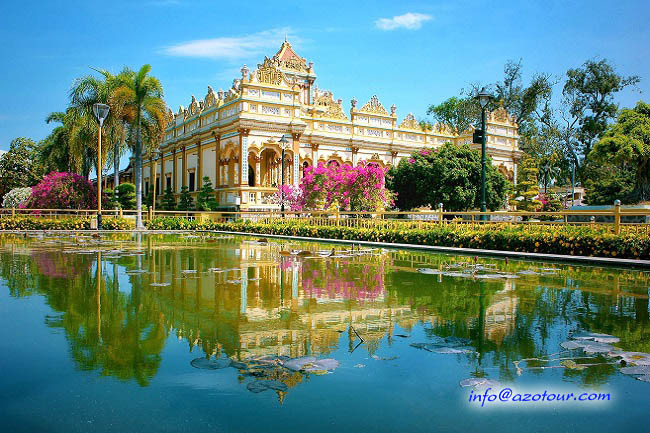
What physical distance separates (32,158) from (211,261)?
61479mm

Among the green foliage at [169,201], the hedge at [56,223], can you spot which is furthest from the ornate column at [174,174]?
the hedge at [56,223]

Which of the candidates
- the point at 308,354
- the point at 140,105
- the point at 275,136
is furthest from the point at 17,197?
the point at 308,354

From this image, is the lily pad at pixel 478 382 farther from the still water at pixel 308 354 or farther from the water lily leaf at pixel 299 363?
the water lily leaf at pixel 299 363

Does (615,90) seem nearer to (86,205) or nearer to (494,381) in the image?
(86,205)

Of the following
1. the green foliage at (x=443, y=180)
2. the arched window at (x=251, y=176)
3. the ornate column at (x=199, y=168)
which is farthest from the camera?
the arched window at (x=251, y=176)

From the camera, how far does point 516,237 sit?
17.4 meters

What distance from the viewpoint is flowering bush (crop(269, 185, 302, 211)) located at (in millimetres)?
33938

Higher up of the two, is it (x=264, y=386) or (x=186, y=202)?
(x=186, y=202)

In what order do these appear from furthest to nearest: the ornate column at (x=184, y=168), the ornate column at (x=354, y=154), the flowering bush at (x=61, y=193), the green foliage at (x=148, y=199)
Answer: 1. the green foliage at (x=148, y=199)
2. the ornate column at (x=184, y=168)
3. the ornate column at (x=354, y=154)
4. the flowering bush at (x=61, y=193)

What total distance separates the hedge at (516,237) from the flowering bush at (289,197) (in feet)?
21.3

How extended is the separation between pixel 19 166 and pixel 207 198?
3706 cm

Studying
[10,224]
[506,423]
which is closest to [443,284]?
[506,423]

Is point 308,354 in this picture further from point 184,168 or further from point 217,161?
point 184,168

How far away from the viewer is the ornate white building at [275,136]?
38.8 metres
